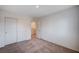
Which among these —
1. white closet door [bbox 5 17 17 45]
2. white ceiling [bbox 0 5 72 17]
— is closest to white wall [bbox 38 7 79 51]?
white ceiling [bbox 0 5 72 17]

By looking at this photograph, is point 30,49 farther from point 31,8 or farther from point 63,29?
point 63,29

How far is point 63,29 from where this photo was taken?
7.44 ft

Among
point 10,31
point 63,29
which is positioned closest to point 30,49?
point 10,31

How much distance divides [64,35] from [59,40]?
0.74 feet

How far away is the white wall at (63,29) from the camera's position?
6.79 feet

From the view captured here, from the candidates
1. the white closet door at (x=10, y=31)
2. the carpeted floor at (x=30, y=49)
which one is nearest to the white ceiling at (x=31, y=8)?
the white closet door at (x=10, y=31)

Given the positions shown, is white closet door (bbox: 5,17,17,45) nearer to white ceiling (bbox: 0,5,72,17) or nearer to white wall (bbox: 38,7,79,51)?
white ceiling (bbox: 0,5,72,17)

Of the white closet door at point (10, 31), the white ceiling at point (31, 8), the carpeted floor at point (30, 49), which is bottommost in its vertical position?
the carpeted floor at point (30, 49)

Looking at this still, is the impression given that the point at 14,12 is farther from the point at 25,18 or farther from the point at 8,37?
the point at 8,37

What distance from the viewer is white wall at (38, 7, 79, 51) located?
2068 mm

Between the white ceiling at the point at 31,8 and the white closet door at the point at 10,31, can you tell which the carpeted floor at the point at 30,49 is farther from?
the white ceiling at the point at 31,8

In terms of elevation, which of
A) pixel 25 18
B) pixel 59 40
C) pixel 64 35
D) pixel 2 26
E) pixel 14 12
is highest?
pixel 14 12
